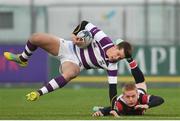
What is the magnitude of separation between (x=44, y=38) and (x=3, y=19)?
12973 mm

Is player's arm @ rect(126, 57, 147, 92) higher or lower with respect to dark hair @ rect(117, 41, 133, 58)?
lower

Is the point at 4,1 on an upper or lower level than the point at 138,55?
upper

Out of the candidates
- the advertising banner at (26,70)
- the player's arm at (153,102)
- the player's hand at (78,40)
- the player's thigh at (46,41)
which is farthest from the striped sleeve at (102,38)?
the advertising banner at (26,70)

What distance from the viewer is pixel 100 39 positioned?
38.6 feet

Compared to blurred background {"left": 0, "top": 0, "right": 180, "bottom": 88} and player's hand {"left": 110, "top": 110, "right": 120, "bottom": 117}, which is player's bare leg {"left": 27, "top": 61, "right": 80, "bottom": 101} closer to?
player's hand {"left": 110, "top": 110, "right": 120, "bottom": 117}

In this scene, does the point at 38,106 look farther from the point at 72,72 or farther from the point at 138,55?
the point at 138,55

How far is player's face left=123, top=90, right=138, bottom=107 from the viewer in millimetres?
11121

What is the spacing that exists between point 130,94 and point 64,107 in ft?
11.0

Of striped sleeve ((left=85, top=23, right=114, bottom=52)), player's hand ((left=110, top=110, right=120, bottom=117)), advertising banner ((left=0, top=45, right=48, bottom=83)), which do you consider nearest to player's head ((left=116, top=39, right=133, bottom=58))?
striped sleeve ((left=85, top=23, right=114, bottom=52))

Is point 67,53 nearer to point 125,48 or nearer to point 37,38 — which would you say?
point 37,38

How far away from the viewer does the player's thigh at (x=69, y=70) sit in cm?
1164

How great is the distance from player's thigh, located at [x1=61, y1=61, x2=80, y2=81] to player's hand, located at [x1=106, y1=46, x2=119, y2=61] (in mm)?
537

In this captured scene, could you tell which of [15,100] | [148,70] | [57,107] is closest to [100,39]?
[57,107]

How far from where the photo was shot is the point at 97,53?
1190 centimetres
